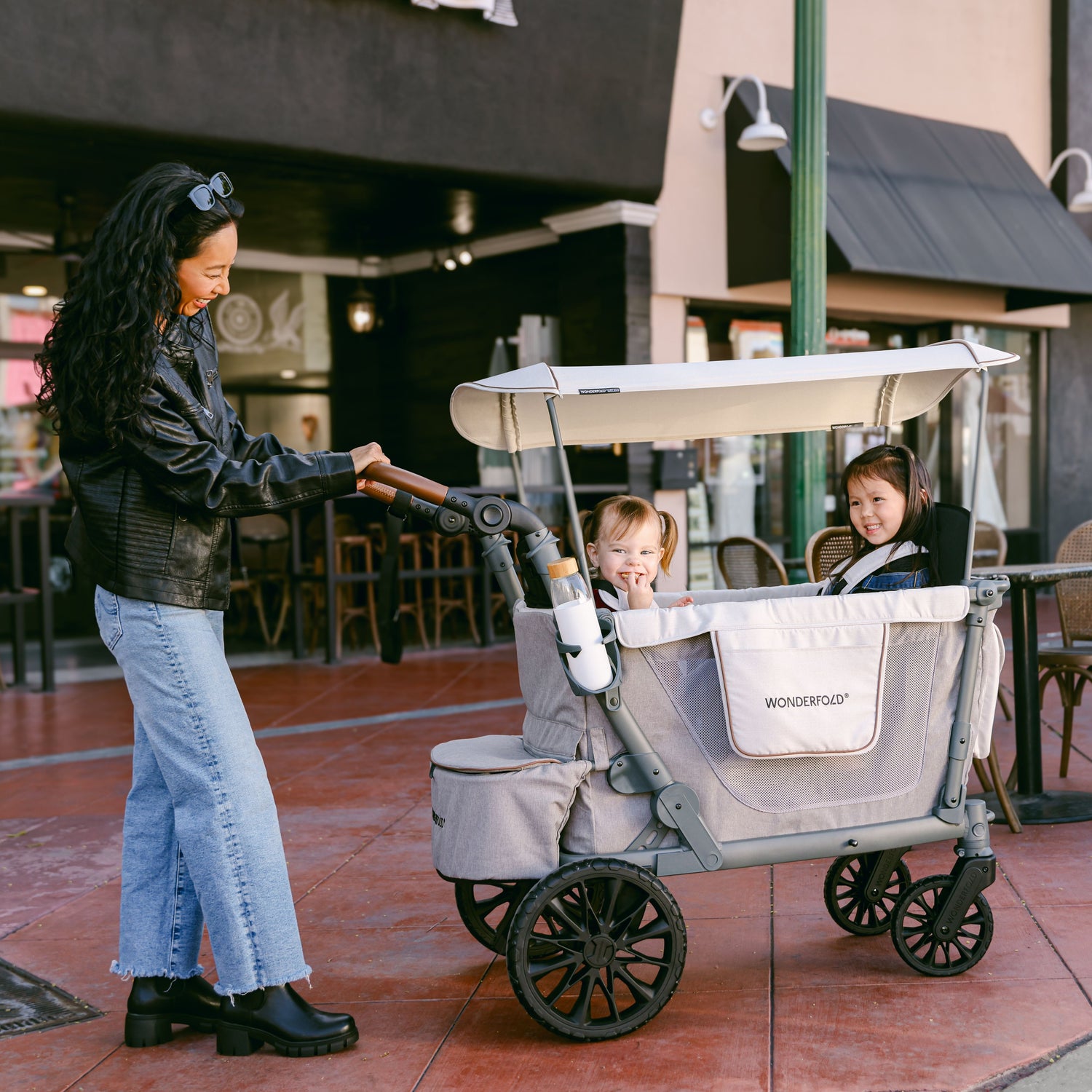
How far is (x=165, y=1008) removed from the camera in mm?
3160

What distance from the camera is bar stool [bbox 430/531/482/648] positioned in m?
10.5

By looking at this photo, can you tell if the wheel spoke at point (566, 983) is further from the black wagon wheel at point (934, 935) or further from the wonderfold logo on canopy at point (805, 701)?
the black wagon wheel at point (934, 935)

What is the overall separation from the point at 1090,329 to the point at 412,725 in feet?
33.1

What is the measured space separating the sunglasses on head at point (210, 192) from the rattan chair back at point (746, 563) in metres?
3.93

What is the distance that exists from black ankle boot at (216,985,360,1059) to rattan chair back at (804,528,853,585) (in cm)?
342

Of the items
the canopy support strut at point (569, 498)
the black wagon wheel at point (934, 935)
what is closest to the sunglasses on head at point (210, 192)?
the canopy support strut at point (569, 498)

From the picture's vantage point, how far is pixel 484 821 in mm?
3018

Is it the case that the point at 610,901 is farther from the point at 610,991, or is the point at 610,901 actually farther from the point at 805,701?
the point at 805,701

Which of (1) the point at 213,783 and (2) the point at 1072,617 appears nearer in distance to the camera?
(1) the point at 213,783

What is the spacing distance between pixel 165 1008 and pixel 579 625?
1400 mm

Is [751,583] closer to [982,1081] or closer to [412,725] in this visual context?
[412,725]

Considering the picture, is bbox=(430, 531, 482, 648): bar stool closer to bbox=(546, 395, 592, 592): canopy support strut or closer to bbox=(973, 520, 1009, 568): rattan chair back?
bbox=(973, 520, 1009, 568): rattan chair back

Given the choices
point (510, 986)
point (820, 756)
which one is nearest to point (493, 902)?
point (510, 986)

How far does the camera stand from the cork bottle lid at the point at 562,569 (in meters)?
2.96
